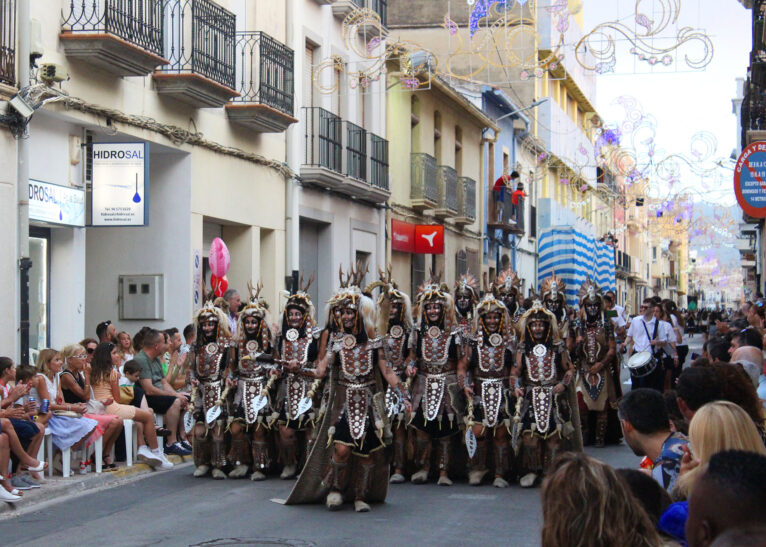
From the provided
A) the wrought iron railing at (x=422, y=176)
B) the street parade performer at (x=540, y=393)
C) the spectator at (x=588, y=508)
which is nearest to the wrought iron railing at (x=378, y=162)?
the wrought iron railing at (x=422, y=176)

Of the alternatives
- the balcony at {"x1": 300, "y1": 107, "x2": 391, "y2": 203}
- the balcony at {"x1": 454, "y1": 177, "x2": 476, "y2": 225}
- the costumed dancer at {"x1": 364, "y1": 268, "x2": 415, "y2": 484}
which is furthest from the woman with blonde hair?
the balcony at {"x1": 454, "y1": 177, "x2": 476, "y2": 225}

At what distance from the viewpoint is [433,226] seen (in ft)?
97.7

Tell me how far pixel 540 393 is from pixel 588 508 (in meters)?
8.71

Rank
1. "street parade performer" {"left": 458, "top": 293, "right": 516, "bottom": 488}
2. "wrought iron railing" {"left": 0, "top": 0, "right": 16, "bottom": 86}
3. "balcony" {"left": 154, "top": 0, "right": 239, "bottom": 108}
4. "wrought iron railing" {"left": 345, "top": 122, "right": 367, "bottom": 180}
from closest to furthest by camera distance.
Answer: "street parade performer" {"left": 458, "top": 293, "right": 516, "bottom": 488} → "wrought iron railing" {"left": 0, "top": 0, "right": 16, "bottom": 86} → "balcony" {"left": 154, "top": 0, "right": 239, "bottom": 108} → "wrought iron railing" {"left": 345, "top": 122, "right": 367, "bottom": 180}

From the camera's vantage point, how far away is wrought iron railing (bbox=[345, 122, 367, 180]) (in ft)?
79.8

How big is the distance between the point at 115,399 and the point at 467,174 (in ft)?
76.2

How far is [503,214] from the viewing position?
38.0 meters

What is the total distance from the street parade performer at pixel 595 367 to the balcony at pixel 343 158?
8261 millimetres

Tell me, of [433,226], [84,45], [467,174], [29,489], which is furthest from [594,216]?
[29,489]

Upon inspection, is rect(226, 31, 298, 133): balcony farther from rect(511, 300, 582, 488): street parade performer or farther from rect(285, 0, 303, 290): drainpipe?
rect(511, 300, 582, 488): street parade performer

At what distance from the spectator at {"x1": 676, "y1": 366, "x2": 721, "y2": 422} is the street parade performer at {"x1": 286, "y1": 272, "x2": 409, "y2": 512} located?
468 cm

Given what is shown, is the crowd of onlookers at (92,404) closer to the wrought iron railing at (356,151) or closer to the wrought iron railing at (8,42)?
the wrought iron railing at (8,42)

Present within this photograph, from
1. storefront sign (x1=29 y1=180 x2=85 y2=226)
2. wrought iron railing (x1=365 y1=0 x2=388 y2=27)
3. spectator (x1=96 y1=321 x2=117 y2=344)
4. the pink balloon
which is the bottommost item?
spectator (x1=96 y1=321 x2=117 y2=344)

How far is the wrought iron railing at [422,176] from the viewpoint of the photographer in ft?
96.5
